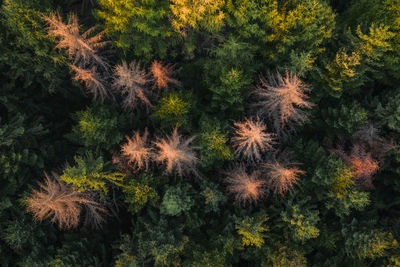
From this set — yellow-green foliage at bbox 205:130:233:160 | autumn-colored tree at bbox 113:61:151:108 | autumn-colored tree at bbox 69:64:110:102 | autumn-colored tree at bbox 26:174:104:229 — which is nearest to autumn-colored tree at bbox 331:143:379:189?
yellow-green foliage at bbox 205:130:233:160

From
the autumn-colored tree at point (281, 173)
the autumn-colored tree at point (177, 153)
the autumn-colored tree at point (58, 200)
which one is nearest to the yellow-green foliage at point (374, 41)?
the autumn-colored tree at point (281, 173)

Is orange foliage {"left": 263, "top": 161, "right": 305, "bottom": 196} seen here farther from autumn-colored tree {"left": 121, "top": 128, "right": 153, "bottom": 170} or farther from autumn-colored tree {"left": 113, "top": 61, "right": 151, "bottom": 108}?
autumn-colored tree {"left": 113, "top": 61, "right": 151, "bottom": 108}

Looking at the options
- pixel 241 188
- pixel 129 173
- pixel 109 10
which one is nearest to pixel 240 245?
pixel 241 188

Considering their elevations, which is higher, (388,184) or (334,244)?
(388,184)

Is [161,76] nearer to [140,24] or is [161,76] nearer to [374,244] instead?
[140,24]

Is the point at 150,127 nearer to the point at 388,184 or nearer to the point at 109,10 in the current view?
the point at 109,10

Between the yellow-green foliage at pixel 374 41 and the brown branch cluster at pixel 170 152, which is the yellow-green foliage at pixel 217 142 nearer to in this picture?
the brown branch cluster at pixel 170 152

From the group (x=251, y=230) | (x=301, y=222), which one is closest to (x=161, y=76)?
(x=251, y=230)
